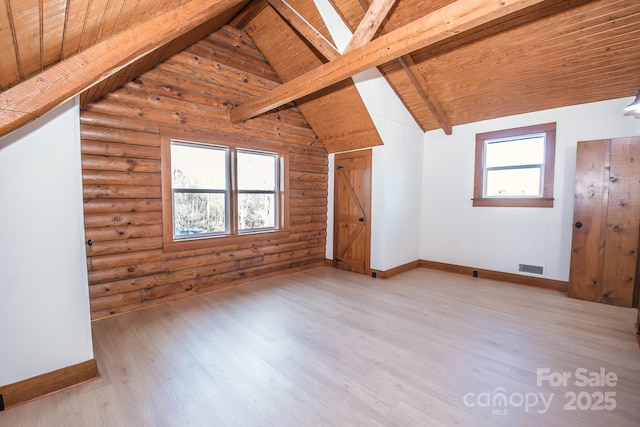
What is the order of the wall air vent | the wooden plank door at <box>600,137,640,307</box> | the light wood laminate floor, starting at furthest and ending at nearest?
the wall air vent < the wooden plank door at <box>600,137,640,307</box> < the light wood laminate floor

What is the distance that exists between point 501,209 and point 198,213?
5.04 meters

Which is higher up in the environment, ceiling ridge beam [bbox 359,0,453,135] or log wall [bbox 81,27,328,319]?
ceiling ridge beam [bbox 359,0,453,135]

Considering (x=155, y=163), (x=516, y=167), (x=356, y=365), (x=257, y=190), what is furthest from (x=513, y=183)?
(x=155, y=163)

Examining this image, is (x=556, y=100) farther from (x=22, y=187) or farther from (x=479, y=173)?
(x=22, y=187)

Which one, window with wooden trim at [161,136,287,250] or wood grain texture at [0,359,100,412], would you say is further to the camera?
window with wooden trim at [161,136,287,250]

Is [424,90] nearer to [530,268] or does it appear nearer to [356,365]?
[530,268]

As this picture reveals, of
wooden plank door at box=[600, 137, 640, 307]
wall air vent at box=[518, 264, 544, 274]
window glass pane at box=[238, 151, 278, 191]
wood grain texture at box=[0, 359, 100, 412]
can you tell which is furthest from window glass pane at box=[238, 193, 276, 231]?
wooden plank door at box=[600, 137, 640, 307]

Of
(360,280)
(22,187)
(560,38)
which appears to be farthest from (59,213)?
(560,38)

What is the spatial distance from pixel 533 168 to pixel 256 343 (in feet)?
16.2

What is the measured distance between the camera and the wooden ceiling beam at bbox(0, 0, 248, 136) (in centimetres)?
143

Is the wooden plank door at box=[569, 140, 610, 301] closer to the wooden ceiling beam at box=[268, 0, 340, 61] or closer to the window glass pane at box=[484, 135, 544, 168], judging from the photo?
the window glass pane at box=[484, 135, 544, 168]

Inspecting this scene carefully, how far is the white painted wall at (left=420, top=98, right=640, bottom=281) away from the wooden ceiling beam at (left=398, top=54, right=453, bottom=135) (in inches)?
11.1

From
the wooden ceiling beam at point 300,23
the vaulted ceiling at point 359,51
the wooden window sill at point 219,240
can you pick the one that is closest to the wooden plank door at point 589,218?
the vaulted ceiling at point 359,51

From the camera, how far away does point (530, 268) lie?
4.35m
